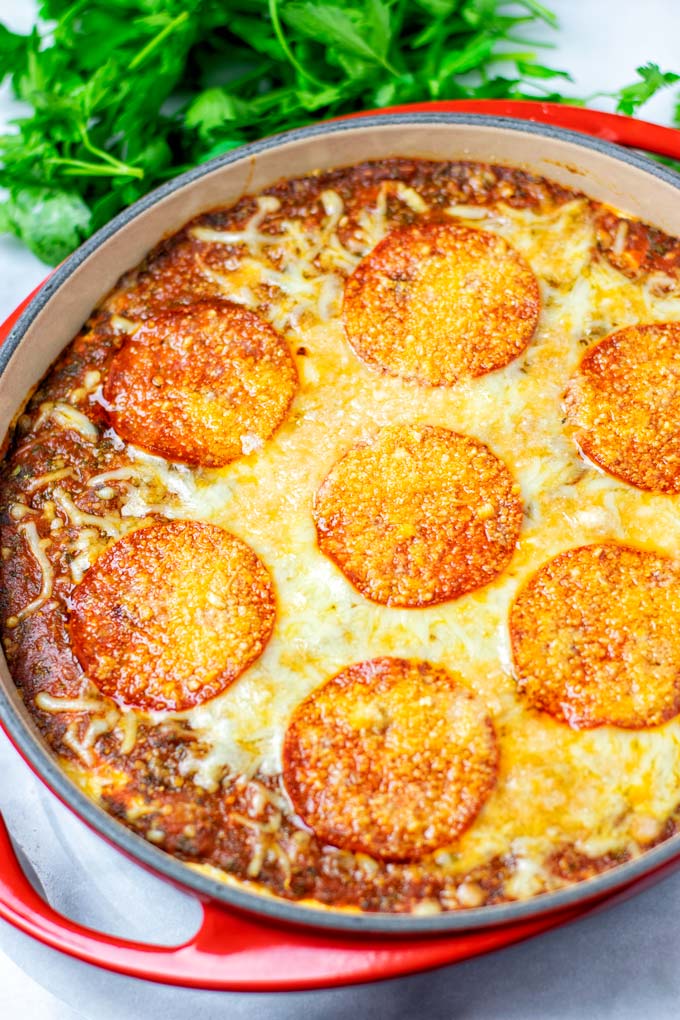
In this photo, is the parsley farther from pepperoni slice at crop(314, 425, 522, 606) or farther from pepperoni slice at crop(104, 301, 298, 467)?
pepperoni slice at crop(314, 425, 522, 606)

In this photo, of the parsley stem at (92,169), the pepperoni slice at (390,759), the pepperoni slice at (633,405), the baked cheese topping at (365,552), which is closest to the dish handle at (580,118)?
the baked cheese topping at (365,552)

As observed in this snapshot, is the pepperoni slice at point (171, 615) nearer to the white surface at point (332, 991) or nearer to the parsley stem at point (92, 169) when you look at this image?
the white surface at point (332, 991)

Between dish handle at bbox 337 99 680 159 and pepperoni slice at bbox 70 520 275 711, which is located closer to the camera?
pepperoni slice at bbox 70 520 275 711

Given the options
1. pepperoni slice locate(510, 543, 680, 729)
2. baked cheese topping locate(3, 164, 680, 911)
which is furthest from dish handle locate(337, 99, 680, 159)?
pepperoni slice locate(510, 543, 680, 729)

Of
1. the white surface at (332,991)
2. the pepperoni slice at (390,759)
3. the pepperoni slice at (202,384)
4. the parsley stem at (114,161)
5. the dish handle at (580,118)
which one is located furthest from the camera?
the parsley stem at (114,161)

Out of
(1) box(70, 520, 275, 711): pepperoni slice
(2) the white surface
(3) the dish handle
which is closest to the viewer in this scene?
(1) box(70, 520, 275, 711): pepperoni slice

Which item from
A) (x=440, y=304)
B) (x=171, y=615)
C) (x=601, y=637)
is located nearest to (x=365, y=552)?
(x=171, y=615)

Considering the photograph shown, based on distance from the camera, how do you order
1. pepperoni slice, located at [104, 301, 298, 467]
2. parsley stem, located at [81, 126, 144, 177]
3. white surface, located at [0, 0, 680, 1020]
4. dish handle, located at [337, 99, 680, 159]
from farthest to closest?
parsley stem, located at [81, 126, 144, 177]
dish handle, located at [337, 99, 680, 159]
pepperoni slice, located at [104, 301, 298, 467]
white surface, located at [0, 0, 680, 1020]
